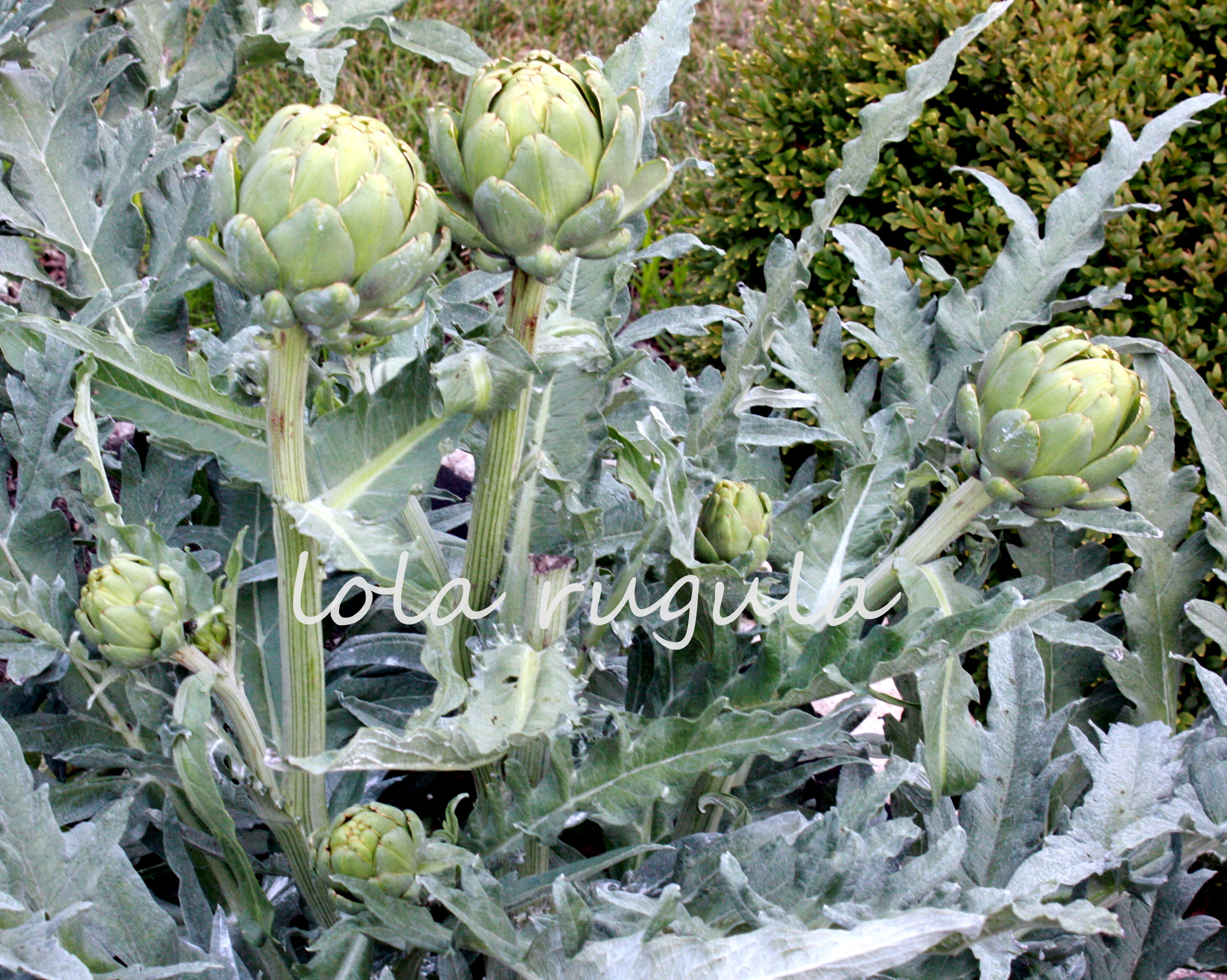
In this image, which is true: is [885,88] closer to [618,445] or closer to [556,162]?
[618,445]

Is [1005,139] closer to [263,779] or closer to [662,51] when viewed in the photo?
[662,51]

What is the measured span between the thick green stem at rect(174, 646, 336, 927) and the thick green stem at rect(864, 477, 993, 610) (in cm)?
45

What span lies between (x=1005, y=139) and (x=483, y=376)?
4.13 feet

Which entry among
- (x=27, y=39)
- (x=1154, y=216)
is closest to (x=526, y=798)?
(x=27, y=39)

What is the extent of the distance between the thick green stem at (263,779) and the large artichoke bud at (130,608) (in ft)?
0.08

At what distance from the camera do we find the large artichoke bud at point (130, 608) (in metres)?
0.70

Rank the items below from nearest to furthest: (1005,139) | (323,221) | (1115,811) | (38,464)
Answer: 1. (323,221)
2. (1115,811)
3. (38,464)
4. (1005,139)

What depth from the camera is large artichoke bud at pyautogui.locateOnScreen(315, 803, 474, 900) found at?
28.6 inches

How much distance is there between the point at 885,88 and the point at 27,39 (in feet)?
3.85

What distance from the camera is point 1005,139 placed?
1658 millimetres

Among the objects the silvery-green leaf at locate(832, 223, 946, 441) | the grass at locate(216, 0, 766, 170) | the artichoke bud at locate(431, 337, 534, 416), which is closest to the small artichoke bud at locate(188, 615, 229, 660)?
the artichoke bud at locate(431, 337, 534, 416)

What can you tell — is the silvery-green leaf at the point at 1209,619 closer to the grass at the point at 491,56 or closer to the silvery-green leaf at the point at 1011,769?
the silvery-green leaf at the point at 1011,769

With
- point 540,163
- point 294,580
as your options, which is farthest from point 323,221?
point 294,580

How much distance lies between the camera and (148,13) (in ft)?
4.33
